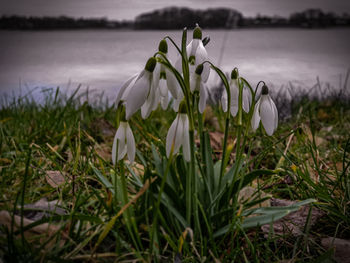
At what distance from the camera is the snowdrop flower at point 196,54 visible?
3.59 feet

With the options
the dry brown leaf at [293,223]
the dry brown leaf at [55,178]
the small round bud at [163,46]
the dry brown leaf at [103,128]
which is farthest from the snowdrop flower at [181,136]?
the dry brown leaf at [103,128]

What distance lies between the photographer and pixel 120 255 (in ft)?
3.17

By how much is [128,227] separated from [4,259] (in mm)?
312

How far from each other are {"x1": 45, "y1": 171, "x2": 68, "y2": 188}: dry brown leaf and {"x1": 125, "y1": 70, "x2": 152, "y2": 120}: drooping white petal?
580 mm

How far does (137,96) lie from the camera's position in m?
0.91

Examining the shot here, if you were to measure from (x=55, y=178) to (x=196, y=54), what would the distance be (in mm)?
755

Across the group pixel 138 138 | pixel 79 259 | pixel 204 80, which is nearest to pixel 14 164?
pixel 138 138

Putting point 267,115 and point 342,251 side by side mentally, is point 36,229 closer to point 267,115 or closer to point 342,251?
point 267,115

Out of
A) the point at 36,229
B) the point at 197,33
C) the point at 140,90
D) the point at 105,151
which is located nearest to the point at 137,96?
the point at 140,90

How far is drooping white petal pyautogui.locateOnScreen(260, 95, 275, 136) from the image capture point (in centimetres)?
112

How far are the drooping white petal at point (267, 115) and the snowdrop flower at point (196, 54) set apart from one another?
0.20 m

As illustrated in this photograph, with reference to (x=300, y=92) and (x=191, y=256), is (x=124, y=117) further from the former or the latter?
(x=300, y=92)

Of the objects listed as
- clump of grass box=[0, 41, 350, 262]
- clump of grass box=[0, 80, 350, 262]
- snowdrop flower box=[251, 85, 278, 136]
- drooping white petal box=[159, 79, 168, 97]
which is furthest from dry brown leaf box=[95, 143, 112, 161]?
snowdrop flower box=[251, 85, 278, 136]

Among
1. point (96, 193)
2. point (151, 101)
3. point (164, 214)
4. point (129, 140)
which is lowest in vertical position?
point (164, 214)
